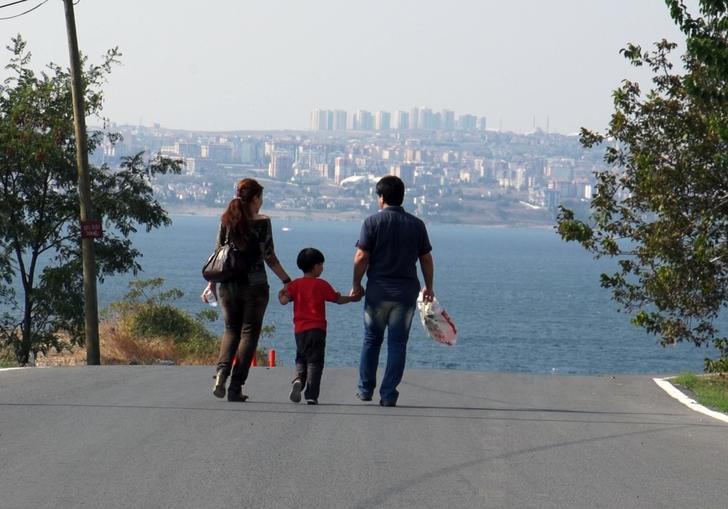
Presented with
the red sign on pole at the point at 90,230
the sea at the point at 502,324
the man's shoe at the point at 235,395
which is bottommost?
the sea at the point at 502,324

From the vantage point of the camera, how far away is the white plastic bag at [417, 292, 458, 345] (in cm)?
1176

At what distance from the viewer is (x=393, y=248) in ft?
36.1

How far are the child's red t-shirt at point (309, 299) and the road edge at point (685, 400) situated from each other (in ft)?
11.4

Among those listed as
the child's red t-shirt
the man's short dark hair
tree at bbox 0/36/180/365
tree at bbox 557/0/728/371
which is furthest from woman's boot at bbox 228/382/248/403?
tree at bbox 0/36/180/365

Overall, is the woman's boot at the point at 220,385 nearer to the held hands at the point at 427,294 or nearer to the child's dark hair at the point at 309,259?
the child's dark hair at the point at 309,259

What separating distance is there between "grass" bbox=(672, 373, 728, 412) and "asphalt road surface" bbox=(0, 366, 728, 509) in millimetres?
692

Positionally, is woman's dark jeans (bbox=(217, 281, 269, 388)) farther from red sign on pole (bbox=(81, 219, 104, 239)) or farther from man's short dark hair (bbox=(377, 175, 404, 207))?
red sign on pole (bbox=(81, 219, 104, 239))

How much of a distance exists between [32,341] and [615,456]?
63.6 feet

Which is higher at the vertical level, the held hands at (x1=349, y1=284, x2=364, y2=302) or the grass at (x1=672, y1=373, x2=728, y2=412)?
the held hands at (x1=349, y1=284, x2=364, y2=302)

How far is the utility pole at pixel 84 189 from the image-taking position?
67.6 feet

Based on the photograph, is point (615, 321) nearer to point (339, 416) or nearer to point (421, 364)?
point (421, 364)

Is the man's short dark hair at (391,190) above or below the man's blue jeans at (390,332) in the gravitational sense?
above

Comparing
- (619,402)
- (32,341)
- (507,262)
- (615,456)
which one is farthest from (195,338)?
(507,262)

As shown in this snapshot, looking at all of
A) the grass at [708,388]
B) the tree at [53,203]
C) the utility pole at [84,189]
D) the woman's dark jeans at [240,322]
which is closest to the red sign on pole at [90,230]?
the utility pole at [84,189]
